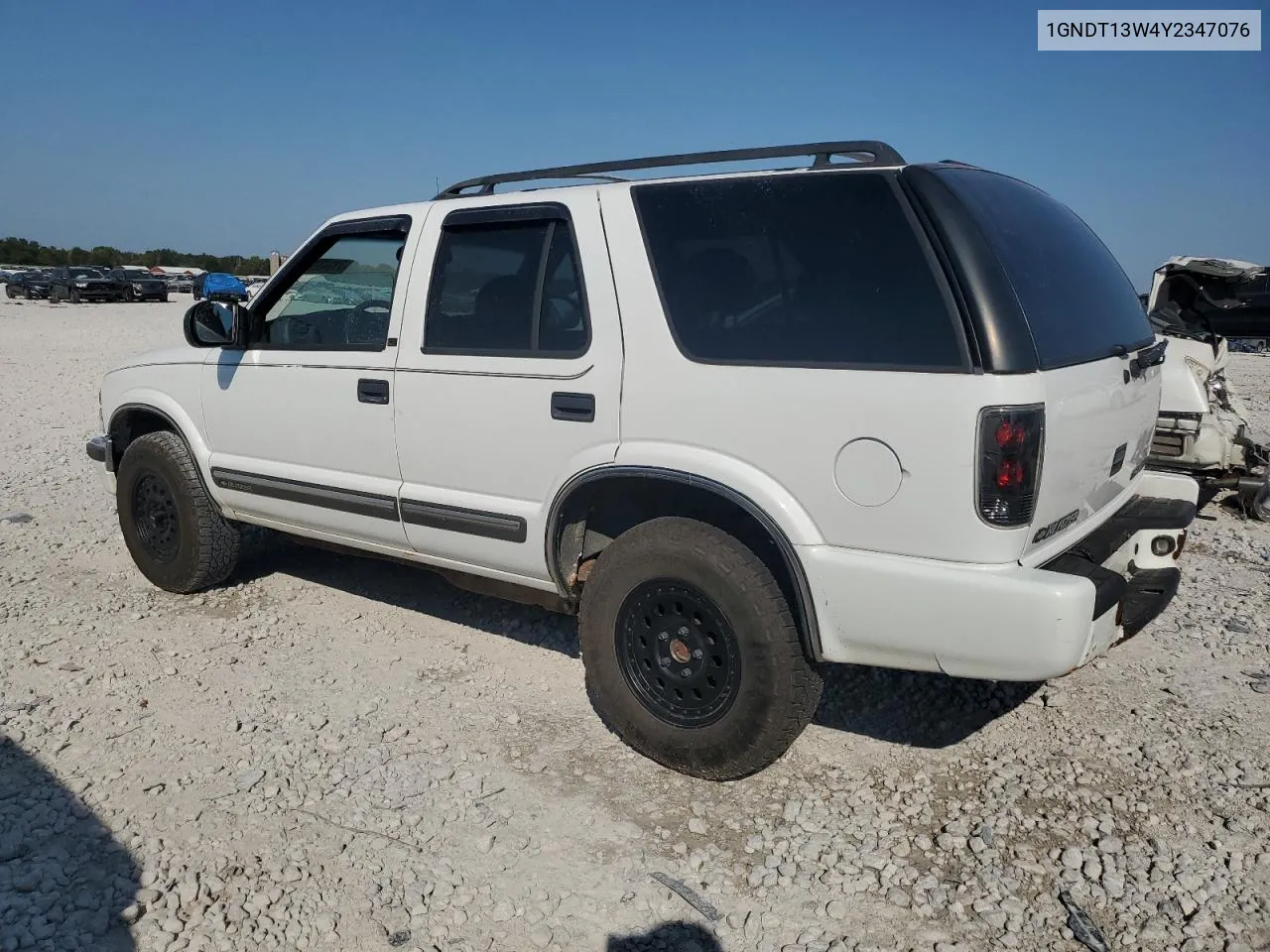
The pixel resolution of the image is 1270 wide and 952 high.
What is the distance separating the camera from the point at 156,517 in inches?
199

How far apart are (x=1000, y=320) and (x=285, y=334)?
126 inches

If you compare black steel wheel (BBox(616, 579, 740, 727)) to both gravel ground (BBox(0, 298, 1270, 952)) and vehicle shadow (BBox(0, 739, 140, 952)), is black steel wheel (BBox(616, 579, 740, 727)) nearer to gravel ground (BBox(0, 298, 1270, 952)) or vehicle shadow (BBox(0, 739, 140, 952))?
gravel ground (BBox(0, 298, 1270, 952))

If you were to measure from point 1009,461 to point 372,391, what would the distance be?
2.51 metres

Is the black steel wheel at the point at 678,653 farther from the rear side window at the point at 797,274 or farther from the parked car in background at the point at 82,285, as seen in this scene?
the parked car in background at the point at 82,285

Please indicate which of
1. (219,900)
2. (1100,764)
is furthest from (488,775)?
(1100,764)

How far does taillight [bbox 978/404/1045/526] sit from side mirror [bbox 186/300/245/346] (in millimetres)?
3379

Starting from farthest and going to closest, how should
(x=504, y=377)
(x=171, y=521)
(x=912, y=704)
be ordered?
1. (x=171, y=521)
2. (x=912, y=704)
3. (x=504, y=377)

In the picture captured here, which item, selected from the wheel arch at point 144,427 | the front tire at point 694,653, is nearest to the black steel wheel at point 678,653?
the front tire at point 694,653

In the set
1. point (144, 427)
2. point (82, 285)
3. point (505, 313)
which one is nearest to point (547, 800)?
point (505, 313)

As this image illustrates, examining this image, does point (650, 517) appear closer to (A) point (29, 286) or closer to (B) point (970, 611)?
(B) point (970, 611)

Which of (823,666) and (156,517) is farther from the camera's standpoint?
(156,517)

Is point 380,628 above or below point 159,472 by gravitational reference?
below

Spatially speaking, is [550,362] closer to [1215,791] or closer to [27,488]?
[1215,791]

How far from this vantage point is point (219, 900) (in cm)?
267
